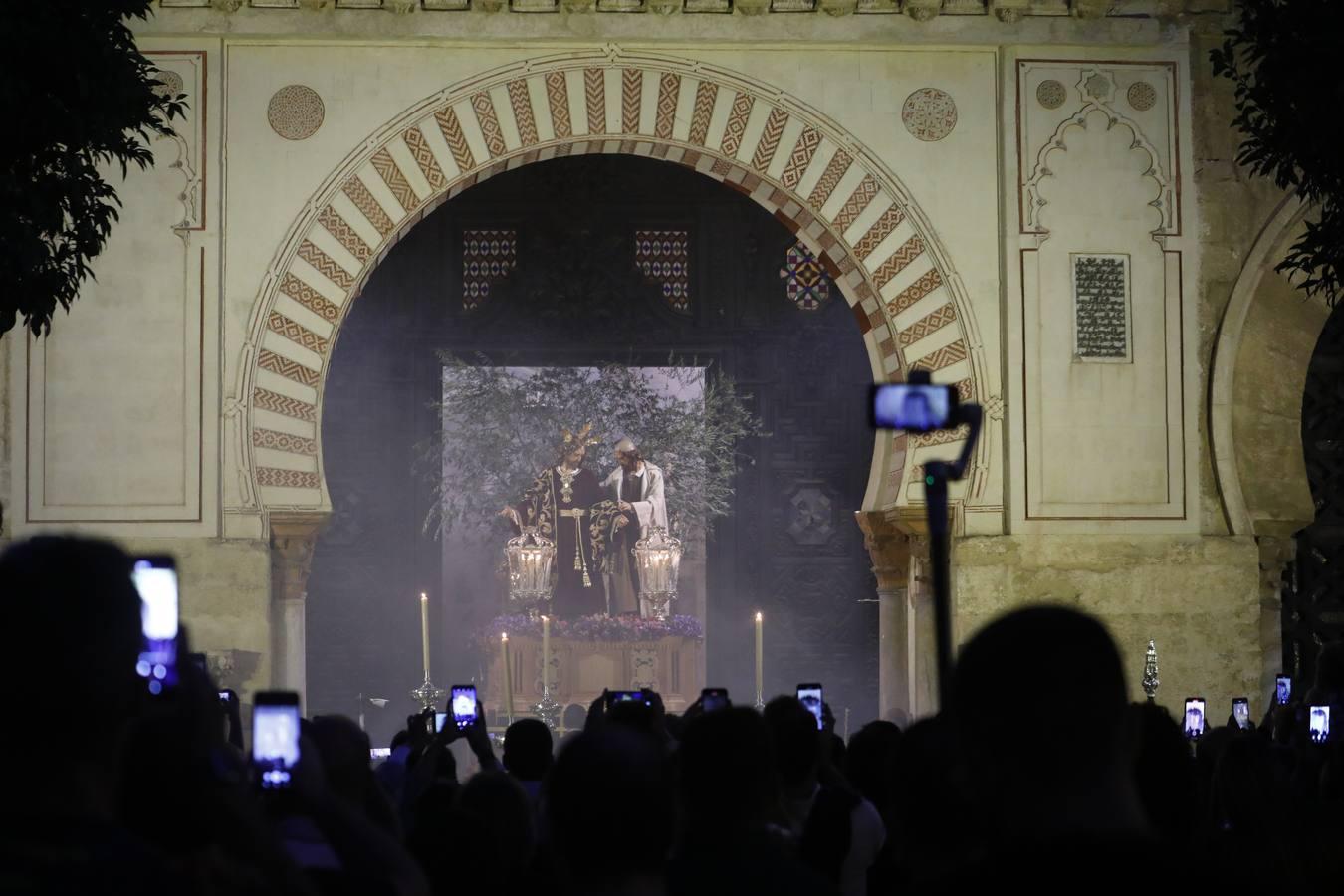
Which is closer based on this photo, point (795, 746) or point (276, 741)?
point (276, 741)

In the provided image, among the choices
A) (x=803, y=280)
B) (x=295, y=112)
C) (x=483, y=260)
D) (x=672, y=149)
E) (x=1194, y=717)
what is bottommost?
(x=1194, y=717)

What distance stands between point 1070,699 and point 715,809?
98cm

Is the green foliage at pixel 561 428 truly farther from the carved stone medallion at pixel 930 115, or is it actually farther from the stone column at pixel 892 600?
the carved stone medallion at pixel 930 115

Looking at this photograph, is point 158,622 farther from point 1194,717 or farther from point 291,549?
point 291,549

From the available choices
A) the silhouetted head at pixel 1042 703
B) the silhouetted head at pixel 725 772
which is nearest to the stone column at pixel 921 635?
the silhouetted head at pixel 725 772

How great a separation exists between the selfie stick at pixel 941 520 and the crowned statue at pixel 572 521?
958 cm

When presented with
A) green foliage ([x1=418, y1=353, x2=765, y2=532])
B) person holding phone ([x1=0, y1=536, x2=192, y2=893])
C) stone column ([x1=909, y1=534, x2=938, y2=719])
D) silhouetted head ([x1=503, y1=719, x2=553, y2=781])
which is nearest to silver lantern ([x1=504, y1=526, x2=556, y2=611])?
green foliage ([x1=418, y1=353, x2=765, y2=532])

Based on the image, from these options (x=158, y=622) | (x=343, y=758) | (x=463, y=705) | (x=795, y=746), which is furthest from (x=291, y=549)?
(x=158, y=622)

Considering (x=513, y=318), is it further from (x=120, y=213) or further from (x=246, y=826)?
(x=246, y=826)

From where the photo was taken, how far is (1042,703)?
59.6 inches

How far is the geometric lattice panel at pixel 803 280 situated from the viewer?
13.1 metres

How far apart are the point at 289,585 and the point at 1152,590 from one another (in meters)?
4.56

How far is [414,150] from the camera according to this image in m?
9.45

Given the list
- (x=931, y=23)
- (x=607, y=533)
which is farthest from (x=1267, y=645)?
(x=607, y=533)
